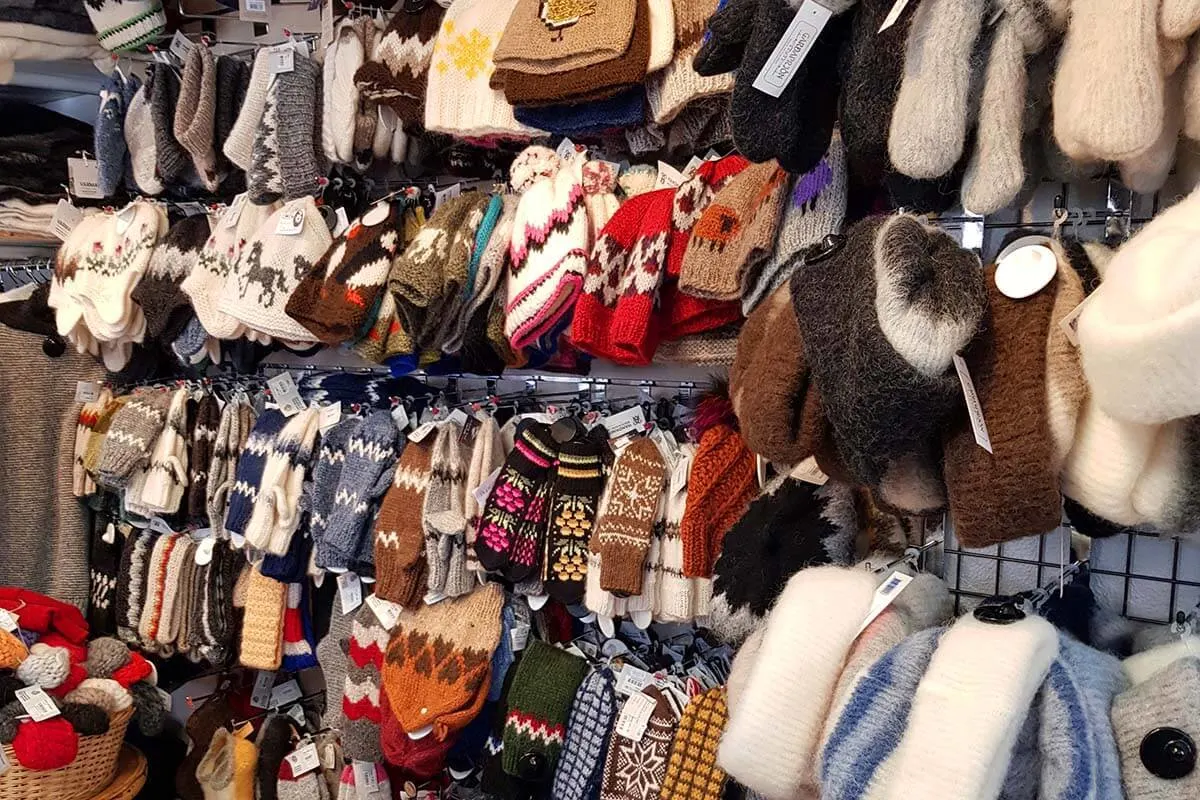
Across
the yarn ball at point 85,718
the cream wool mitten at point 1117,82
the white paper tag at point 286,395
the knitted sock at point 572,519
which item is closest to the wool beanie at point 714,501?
the knitted sock at point 572,519

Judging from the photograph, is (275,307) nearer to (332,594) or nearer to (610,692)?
(332,594)

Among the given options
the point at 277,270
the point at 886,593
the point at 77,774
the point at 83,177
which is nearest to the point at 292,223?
the point at 277,270

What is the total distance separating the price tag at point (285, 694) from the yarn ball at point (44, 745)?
664 mm

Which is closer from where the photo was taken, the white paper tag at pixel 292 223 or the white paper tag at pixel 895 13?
the white paper tag at pixel 895 13

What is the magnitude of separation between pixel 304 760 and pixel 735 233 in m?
1.80

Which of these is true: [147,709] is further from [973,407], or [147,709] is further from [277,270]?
[973,407]

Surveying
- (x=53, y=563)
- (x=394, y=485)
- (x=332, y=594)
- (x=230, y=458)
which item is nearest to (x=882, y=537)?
(x=394, y=485)

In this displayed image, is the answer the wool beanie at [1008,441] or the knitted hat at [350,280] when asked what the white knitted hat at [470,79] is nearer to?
the knitted hat at [350,280]

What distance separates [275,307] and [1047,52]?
5.02ft

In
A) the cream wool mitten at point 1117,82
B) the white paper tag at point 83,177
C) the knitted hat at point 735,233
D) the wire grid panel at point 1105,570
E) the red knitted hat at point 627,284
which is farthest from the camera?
the white paper tag at point 83,177

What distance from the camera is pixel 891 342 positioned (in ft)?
2.72

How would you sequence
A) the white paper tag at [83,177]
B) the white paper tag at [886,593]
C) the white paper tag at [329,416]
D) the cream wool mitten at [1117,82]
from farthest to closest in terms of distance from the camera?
the white paper tag at [83,177]
the white paper tag at [329,416]
the white paper tag at [886,593]
the cream wool mitten at [1117,82]

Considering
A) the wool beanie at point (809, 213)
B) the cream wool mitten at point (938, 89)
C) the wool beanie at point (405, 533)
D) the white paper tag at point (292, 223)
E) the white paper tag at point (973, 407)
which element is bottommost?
the wool beanie at point (405, 533)

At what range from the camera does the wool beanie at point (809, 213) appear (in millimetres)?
1256
